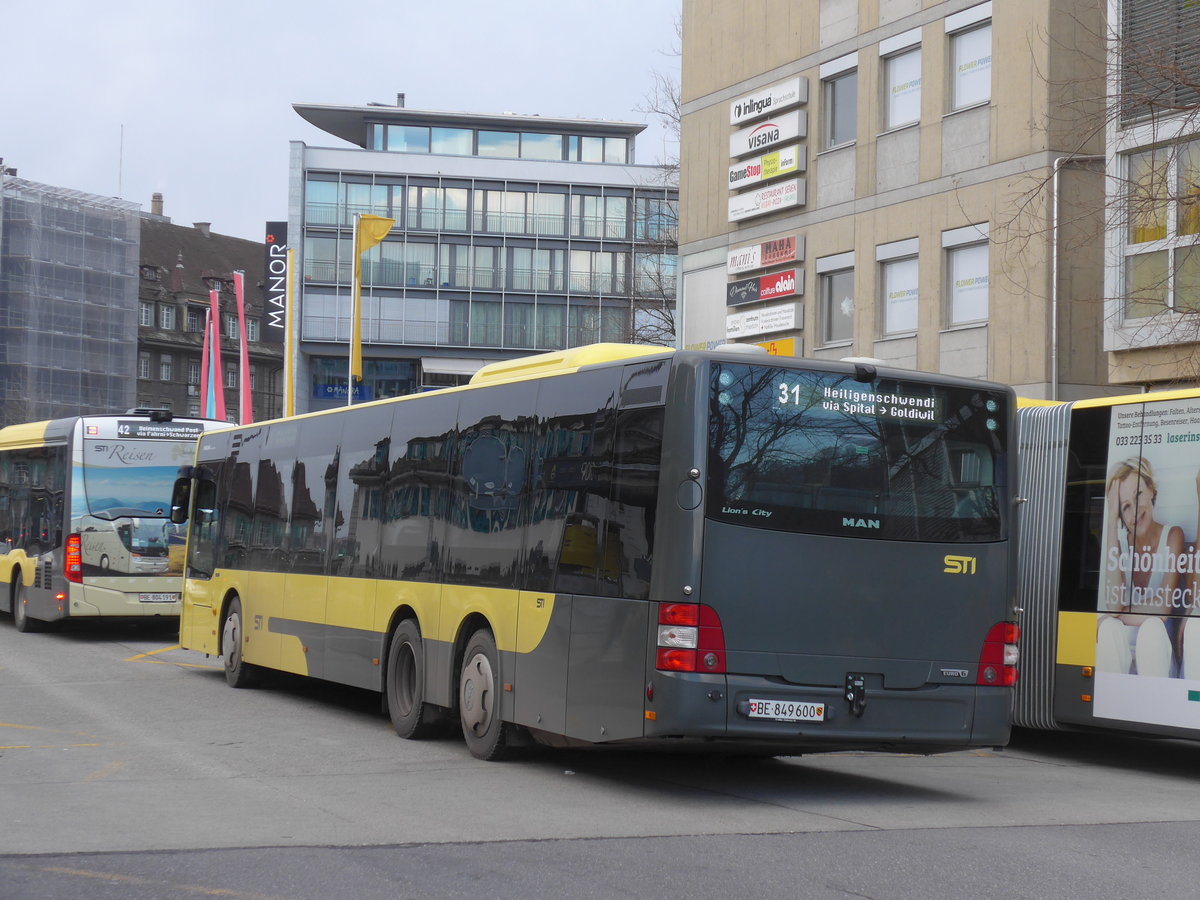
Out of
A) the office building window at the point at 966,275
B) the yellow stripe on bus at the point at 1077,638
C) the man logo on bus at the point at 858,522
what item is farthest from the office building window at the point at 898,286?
the man logo on bus at the point at 858,522

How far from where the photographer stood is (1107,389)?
2623 cm

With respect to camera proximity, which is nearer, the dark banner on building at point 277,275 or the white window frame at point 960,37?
the white window frame at point 960,37

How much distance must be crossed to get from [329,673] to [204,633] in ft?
14.2

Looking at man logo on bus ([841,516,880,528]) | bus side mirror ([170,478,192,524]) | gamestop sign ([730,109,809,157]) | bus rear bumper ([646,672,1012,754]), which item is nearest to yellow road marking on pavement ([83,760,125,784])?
bus rear bumper ([646,672,1012,754])

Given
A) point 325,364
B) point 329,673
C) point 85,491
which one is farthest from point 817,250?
point 325,364

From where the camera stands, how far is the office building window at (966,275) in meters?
27.2

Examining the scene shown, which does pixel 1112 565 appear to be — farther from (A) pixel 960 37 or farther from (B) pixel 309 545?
(A) pixel 960 37

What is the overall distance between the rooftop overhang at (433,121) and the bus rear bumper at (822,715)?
219 ft

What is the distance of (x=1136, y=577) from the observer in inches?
507

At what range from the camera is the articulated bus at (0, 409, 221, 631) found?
24016mm

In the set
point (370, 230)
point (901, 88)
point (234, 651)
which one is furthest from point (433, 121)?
point (234, 651)

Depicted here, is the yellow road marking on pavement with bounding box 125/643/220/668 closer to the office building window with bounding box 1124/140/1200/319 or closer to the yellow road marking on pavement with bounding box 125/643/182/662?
the yellow road marking on pavement with bounding box 125/643/182/662

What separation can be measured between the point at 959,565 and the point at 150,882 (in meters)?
5.66

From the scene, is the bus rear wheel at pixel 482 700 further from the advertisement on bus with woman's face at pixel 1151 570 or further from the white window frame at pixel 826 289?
the white window frame at pixel 826 289
